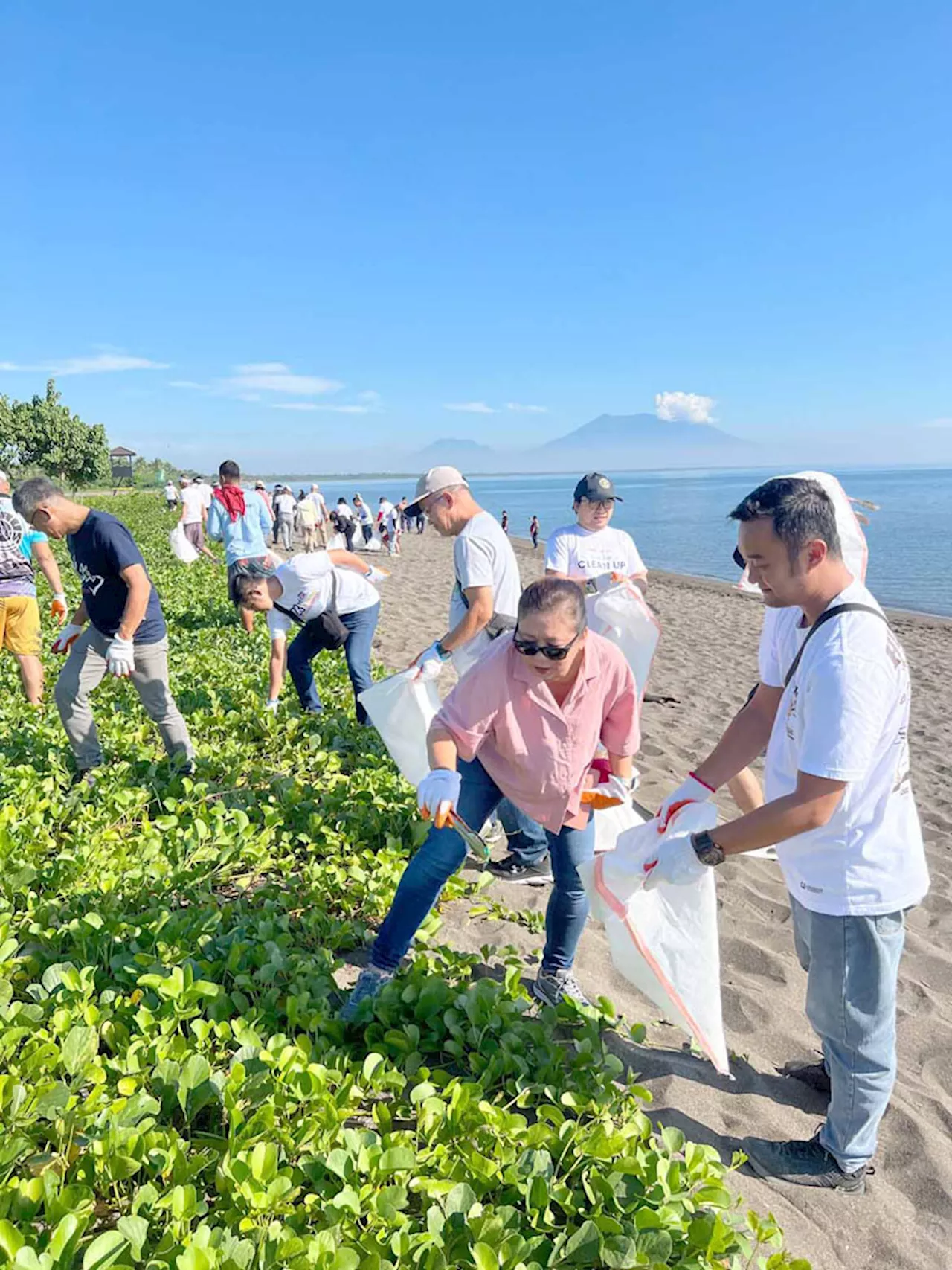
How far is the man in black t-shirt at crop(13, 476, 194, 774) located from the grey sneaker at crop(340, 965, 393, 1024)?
2.53 meters

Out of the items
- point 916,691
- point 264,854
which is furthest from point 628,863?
point 916,691

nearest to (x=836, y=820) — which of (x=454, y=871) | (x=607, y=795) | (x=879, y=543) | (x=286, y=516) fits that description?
(x=607, y=795)

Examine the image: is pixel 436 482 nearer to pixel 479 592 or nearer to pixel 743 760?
pixel 479 592

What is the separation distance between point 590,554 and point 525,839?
2019mm

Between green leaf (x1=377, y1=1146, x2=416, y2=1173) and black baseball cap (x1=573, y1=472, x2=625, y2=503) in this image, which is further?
black baseball cap (x1=573, y1=472, x2=625, y2=503)

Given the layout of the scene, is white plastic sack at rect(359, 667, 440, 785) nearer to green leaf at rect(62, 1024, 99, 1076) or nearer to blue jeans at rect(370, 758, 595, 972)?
blue jeans at rect(370, 758, 595, 972)

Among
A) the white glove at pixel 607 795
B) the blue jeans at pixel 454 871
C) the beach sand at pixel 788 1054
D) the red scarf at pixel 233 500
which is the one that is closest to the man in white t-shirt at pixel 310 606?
the beach sand at pixel 788 1054

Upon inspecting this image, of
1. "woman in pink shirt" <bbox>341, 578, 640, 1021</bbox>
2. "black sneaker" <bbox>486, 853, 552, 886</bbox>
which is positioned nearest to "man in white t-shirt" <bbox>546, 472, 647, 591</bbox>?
"black sneaker" <bbox>486, 853, 552, 886</bbox>

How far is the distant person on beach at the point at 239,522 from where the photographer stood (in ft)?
28.6

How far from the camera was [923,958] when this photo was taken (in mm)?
3537

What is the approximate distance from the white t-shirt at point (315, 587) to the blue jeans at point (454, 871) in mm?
2849

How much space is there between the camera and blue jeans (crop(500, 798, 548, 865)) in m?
4.12

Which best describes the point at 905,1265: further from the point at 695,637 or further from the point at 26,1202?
the point at 695,637

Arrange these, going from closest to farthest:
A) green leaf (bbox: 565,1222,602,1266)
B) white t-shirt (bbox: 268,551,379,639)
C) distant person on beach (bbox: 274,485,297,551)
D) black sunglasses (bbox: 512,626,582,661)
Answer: green leaf (bbox: 565,1222,602,1266)
black sunglasses (bbox: 512,626,582,661)
white t-shirt (bbox: 268,551,379,639)
distant person on beach (bbox: 274,485,297,551)
